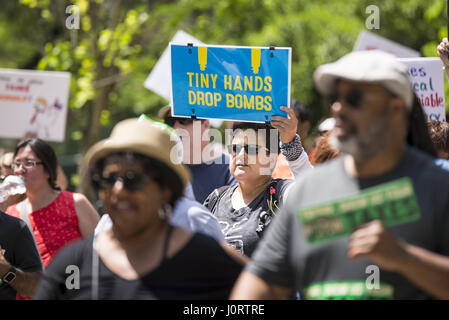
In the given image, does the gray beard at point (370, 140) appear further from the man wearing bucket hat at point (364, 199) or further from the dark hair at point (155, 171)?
the dark hair at point (155, 171)

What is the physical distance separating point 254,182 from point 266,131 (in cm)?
43

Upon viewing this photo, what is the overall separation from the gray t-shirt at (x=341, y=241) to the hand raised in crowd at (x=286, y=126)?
219cm

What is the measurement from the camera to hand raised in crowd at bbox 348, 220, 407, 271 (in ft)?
7.23

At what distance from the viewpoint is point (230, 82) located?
16.6ft

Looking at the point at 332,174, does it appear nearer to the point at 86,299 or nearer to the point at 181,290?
the point at 181,290

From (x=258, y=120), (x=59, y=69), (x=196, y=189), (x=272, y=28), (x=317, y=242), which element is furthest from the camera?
(x=272, y=28)

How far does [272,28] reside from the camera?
13156 millimetres

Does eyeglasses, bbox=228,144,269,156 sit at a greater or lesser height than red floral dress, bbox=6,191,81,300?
greater

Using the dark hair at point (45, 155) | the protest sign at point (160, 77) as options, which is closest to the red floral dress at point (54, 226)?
the dark hair at point (45, 155)

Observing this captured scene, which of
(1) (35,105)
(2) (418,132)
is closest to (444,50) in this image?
(2) (418,132)

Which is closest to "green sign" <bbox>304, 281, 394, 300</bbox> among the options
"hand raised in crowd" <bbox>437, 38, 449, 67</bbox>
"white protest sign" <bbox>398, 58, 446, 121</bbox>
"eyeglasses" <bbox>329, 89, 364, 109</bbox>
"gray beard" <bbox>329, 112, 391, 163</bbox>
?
"gray beard" <bbox>329, 112, 391, 163</bbox>

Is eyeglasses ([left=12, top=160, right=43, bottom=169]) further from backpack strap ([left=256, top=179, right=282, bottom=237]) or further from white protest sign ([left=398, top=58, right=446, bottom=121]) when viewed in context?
white protest sign ([left=398, top=58, right=446, bottom=121])
